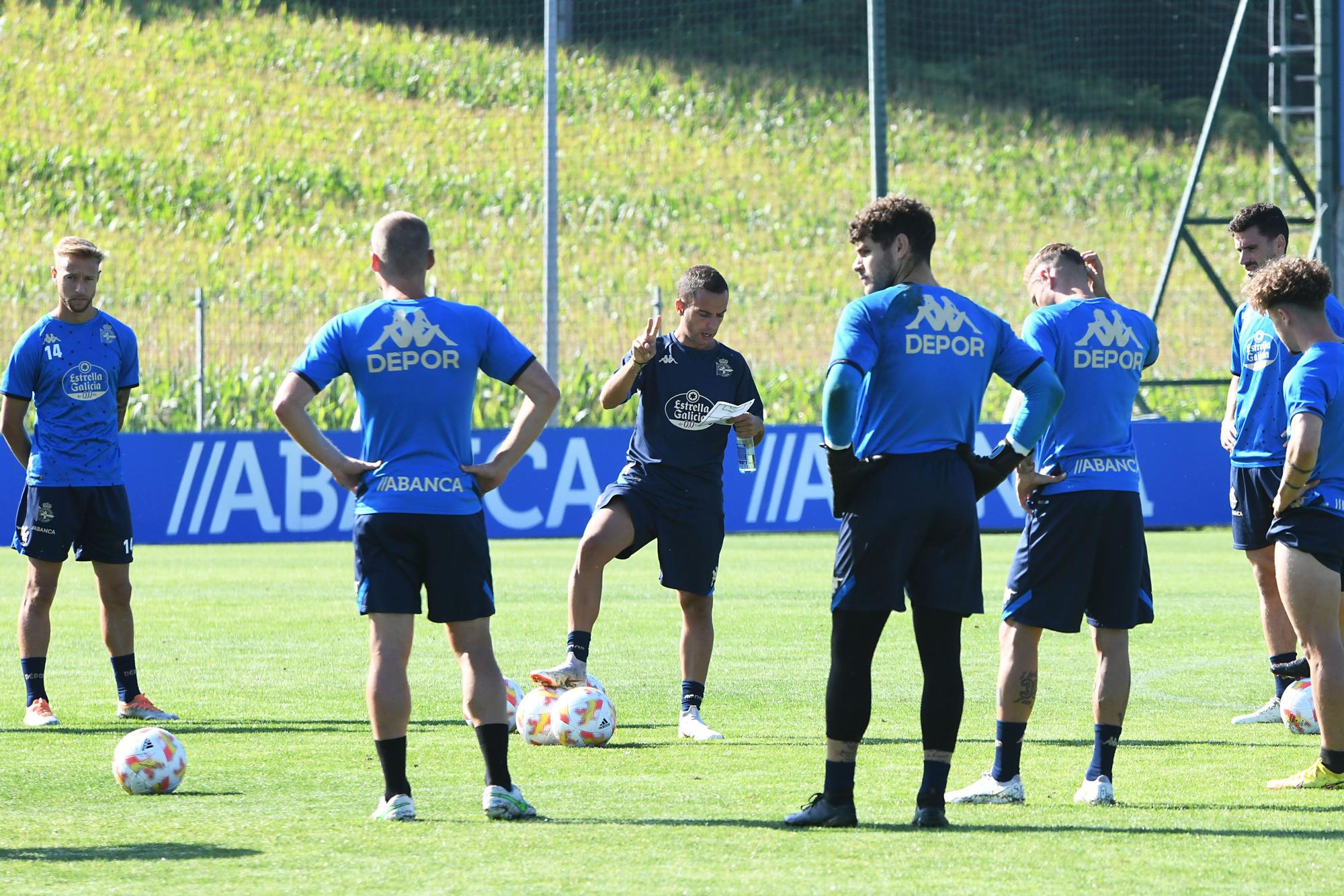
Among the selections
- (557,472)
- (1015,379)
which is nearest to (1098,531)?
(1015,379)

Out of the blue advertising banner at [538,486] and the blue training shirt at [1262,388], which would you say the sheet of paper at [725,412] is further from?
the blue advertising banner at [538,486]

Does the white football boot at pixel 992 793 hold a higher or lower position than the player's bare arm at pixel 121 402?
lower

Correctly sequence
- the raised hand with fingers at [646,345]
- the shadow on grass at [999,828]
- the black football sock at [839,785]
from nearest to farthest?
1. the shadow on grass at [999,828]
2. the black football sock at [839,785]
3. the raised hand with fingers at [646,345]

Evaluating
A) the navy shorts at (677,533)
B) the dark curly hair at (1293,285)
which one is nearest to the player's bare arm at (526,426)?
the navy shorts at (677,533)

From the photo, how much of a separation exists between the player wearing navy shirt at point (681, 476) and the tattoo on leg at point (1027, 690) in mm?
2171

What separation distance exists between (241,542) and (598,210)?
2210 centimetres

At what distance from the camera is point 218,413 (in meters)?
28.4

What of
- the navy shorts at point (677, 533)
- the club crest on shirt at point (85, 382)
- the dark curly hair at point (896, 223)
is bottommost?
the navy shorts at point (677, 533)

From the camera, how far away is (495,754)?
20.8ft

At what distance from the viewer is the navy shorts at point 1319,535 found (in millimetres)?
6895

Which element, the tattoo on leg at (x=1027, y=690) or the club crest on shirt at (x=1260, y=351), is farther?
the club crest on shirt at (x=1260, y=351)

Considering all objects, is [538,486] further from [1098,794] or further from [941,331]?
[941,331]

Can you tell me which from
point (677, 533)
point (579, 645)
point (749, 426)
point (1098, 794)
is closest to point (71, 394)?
point (579, 645)

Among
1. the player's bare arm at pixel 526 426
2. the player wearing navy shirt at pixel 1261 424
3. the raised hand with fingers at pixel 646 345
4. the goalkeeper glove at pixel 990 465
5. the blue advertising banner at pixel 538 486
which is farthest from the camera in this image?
the blue advertising banner at pixel 538 486
